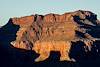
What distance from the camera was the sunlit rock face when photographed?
167 meters

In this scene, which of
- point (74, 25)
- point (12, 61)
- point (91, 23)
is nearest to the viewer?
point (12, 61)

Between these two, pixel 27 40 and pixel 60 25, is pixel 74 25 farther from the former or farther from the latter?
pixel 27 40

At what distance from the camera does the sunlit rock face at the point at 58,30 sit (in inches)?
6585

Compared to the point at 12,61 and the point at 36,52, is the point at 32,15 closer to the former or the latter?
the point at 36,52

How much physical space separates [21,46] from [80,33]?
22759mm

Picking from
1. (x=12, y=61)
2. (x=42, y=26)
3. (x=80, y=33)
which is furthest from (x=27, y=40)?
(x=12, y=61)

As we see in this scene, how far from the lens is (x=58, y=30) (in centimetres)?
17550

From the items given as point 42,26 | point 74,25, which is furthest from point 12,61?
point 42,26

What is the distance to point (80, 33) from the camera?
562 feet

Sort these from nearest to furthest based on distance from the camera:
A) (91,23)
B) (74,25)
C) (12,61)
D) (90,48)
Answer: (12,61), (90,48), (74,25), (91,23)

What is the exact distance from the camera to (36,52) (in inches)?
6683

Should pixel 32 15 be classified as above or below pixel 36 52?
above

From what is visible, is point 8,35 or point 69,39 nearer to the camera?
point 69,39

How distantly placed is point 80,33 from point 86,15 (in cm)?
2281
